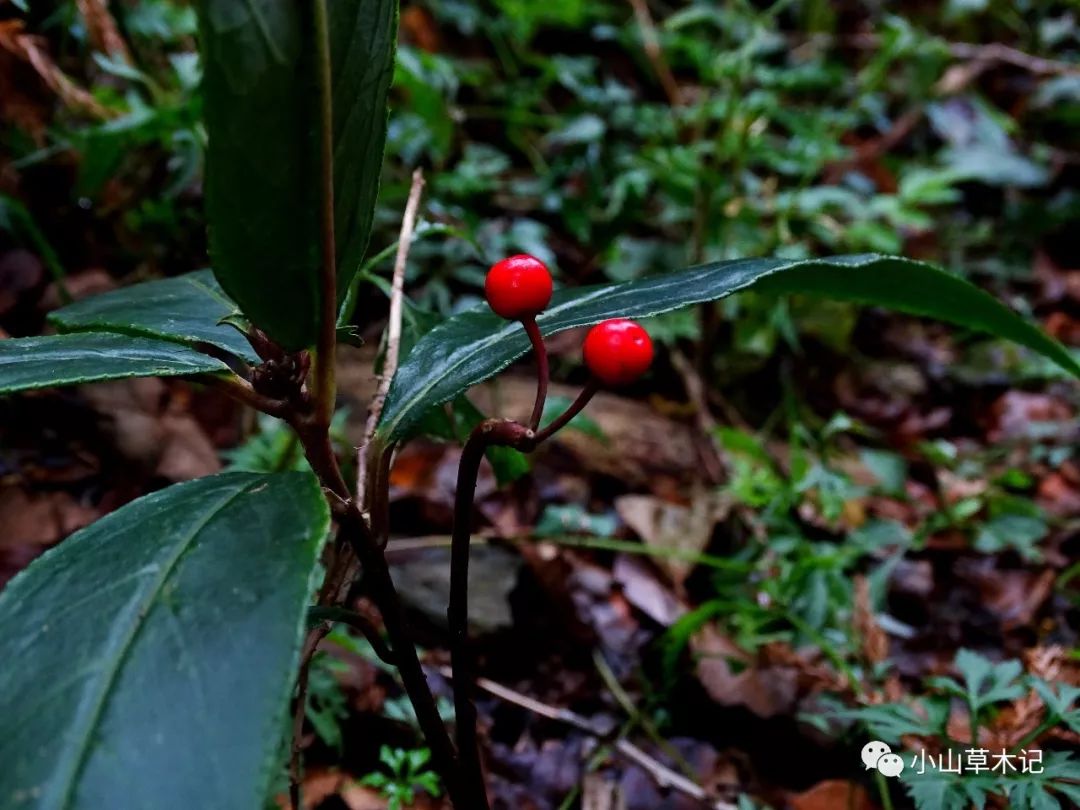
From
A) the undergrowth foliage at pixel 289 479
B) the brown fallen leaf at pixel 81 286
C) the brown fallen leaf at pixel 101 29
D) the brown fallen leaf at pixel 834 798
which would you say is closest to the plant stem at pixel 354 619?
the undergrowth foliage at pixel 289 479

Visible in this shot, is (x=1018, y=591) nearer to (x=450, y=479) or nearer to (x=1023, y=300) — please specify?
(x=450, y=479)

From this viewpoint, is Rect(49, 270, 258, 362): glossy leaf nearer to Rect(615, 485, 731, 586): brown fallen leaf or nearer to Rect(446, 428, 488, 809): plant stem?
Rect(446, 428, 488, 809): plant stem

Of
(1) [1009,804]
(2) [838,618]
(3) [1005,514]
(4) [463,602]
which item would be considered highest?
(4) [463,602]

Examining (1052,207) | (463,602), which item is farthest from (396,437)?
(1052,207)

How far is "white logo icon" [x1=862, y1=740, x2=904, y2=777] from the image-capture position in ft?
3.11

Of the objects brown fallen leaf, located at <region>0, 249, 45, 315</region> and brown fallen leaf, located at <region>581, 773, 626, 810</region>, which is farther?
brown fallen leaf, located at <region>0, 249, 45, 315</region>

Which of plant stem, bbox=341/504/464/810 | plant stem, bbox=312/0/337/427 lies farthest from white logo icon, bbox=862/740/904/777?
plant stem, bbox=312/0/337/427

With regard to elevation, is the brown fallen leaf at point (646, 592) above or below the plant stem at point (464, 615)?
below

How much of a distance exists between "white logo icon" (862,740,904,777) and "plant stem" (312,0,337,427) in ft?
2.71

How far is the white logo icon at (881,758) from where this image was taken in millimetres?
947

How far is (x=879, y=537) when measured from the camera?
1628mm

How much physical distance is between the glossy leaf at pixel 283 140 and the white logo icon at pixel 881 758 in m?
0.88

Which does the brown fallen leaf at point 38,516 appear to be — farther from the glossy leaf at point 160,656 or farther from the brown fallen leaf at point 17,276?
the glossy leaf at point 160,656

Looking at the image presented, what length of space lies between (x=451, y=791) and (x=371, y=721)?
469 mm
